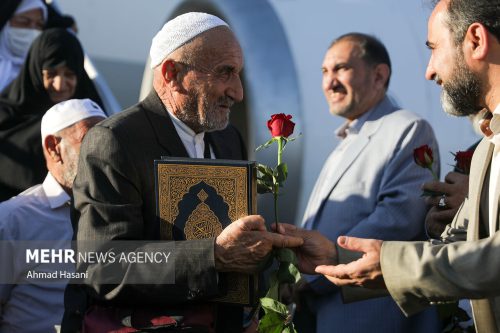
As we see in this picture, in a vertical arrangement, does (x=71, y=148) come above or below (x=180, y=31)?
below

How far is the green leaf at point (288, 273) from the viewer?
2855 millimetres

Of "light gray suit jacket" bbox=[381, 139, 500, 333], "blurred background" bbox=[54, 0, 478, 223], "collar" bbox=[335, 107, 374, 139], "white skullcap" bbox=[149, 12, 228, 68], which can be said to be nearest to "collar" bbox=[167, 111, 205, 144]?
"white skullcap" bbox=[149, 12, 228, 68]

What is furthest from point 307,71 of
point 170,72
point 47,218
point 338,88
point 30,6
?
point 170,72

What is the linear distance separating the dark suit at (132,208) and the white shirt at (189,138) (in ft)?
0.26

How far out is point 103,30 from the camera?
579 cm

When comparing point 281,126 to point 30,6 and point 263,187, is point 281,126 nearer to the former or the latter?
point 263,187

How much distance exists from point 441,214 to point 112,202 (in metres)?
1.39

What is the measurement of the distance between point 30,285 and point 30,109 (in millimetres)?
1768

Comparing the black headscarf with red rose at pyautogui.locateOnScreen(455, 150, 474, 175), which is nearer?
red rose at pyautogui.locateOnScreen(455, 150, 474, 175)

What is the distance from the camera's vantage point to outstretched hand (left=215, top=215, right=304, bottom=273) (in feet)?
9.27

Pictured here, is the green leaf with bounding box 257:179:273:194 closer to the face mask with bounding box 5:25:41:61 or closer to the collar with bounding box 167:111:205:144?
the collar with bounding box 167:111:205:144

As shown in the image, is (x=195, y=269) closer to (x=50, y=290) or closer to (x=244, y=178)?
(x=244, y=178)

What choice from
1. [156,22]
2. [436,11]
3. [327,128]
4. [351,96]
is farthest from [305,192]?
→ [436,11]

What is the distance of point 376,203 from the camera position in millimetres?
4199
